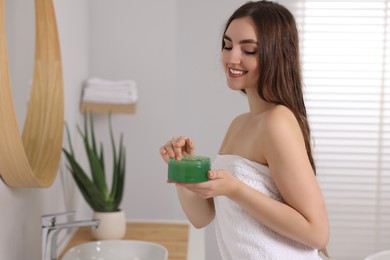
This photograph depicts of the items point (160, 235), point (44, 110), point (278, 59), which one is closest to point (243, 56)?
point (278, 59)

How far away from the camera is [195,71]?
11.0ft

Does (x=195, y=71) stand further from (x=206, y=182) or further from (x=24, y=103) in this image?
(x=206, y=182)

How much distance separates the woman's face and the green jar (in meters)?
0.23

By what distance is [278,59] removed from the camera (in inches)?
52.0

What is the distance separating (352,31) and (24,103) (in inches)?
81.6

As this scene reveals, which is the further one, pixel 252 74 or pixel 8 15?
pixel 8 15

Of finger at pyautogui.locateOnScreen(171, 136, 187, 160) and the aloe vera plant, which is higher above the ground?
finger at pyautogui.locateOnScreen(171, 136, 187, 160)

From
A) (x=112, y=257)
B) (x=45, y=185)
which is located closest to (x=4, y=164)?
(x=45, y=185)

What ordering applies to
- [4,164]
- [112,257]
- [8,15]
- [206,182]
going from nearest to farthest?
1. [206,182]
2. [4,164]
3. [8,15]
4. [112,257]

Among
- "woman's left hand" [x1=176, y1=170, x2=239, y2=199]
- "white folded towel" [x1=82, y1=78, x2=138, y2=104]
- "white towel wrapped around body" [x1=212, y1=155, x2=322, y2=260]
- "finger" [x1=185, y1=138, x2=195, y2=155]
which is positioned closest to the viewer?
"woman's left hand" [x1=176, y1=170, x2=239, y2=199]

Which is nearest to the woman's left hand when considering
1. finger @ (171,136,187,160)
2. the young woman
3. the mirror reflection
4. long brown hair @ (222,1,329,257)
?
the young woman

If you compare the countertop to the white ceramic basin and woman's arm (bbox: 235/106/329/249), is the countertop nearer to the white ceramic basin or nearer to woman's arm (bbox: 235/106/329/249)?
the white ceramic basin

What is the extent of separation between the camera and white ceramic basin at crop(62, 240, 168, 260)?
7.55 feet

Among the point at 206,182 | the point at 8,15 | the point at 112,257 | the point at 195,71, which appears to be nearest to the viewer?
the point at 206,182
